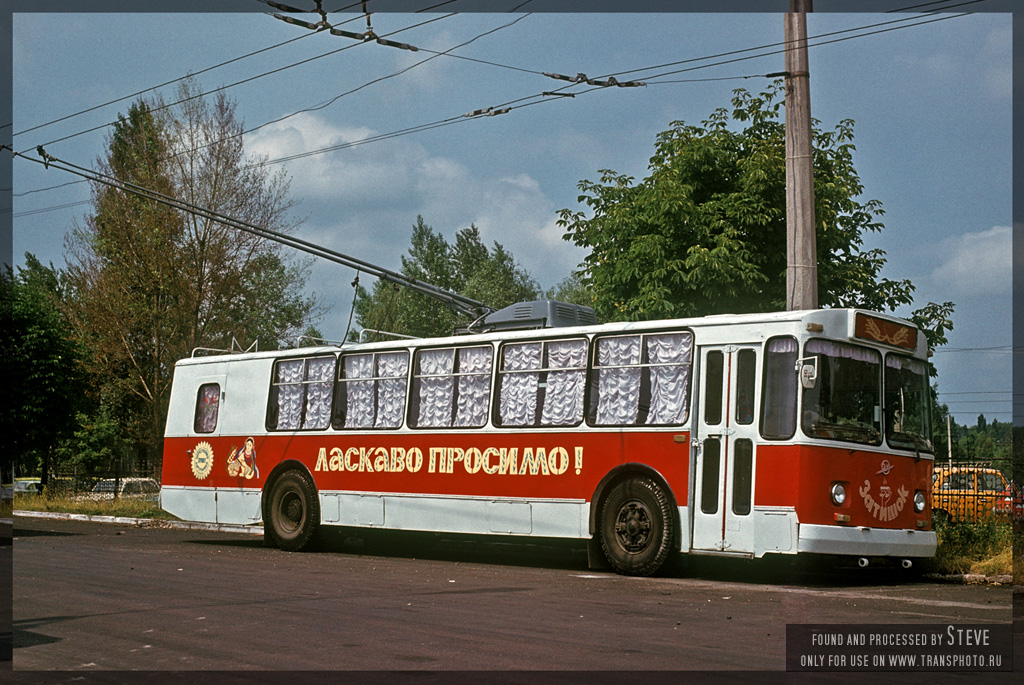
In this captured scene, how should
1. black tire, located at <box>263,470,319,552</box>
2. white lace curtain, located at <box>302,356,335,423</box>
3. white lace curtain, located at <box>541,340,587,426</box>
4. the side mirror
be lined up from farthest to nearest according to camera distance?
white lace curtain, located at <box>302,356,335,423</box>
black tire, located at <box>263,470,319,552</box>
white lace curtain, located at <box>541,340,587,426</box>
the side mirror

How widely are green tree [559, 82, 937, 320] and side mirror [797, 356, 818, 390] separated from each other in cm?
666

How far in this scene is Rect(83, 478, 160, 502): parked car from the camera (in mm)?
35000

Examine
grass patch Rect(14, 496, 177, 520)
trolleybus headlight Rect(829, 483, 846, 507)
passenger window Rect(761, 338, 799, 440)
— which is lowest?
grass patch Rect(14, 496, 177, 520)

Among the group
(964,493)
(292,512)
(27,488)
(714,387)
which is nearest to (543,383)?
(714,387)

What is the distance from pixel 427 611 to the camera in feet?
33.9

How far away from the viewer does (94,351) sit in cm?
3497

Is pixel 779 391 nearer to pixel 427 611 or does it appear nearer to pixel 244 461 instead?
pixel 427 611

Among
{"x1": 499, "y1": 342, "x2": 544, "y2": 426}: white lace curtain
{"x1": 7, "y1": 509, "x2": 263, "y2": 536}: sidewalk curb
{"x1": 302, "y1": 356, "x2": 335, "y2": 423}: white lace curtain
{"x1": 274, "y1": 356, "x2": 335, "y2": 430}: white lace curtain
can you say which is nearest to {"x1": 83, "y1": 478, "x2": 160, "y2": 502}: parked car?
{"x1": 7, "y1": 509, "x2": 263, "y2": 536}: sidewalk curb

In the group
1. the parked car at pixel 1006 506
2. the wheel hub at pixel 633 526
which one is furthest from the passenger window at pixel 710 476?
the parked car at pixel 1006 506

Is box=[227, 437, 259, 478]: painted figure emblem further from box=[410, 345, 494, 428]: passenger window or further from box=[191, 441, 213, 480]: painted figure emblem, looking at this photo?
box=[410, 345, 494, 428]: passenger window

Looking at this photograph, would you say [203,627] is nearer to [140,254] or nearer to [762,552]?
[762,552]

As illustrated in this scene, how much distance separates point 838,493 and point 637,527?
245 cm

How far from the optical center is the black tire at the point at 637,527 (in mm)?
13930

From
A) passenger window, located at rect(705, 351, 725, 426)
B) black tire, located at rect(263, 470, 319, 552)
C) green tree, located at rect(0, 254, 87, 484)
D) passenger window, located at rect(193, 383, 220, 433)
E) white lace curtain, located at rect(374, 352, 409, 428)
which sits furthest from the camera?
green tree, located at rect(0, 254, 87, 484)
